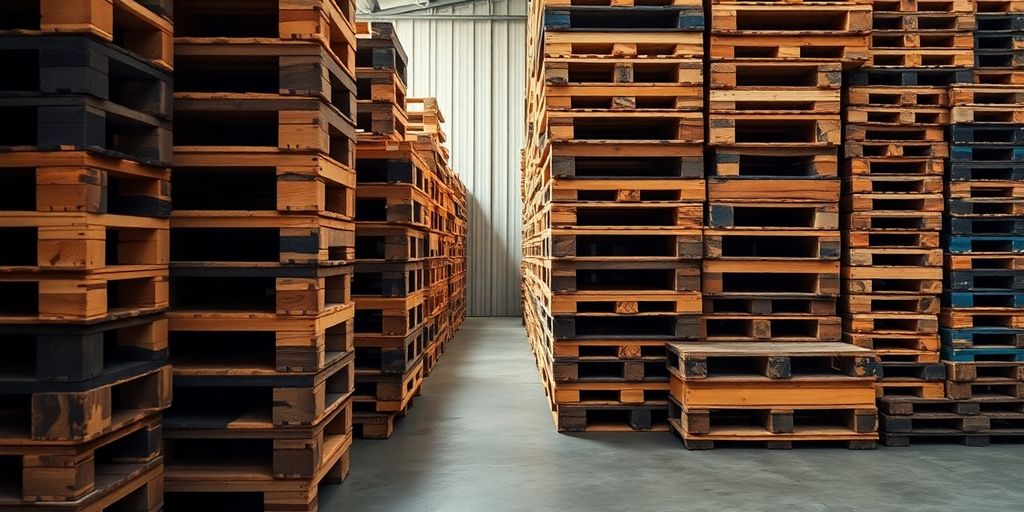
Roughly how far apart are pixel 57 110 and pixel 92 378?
1.29 metres

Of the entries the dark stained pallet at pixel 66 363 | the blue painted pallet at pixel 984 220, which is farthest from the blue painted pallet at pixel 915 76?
the dark stained pallet at pixel 66 363

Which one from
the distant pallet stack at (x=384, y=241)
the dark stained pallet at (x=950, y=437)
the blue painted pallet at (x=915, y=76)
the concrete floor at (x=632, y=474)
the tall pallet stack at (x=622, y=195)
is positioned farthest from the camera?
the blue painted pallet at (x=915, y=76)

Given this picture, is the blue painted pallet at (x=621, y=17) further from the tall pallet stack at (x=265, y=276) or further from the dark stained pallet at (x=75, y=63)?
the dark stained pallet at (x=75, y=63)

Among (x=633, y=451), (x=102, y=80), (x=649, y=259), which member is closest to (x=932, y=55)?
(x=649, y=259)

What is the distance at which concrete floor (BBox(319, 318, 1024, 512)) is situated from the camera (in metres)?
4.51

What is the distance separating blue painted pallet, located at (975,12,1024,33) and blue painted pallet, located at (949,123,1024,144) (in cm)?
101

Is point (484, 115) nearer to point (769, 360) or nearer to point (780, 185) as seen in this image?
point (780, 185)

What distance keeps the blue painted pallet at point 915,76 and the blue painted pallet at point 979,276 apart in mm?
1898

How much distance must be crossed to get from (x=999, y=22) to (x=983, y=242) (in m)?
2.29

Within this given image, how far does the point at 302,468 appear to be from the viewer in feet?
13.2

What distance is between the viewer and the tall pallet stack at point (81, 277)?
306cm

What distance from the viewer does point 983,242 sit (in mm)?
6465

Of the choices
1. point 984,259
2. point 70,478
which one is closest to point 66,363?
point 70,478

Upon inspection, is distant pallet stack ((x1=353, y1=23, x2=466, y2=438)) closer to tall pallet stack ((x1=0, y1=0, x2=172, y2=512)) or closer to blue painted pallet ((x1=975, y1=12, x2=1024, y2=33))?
tall pallet stack ((x1=0, y1=0, x2=172, y2=512))
